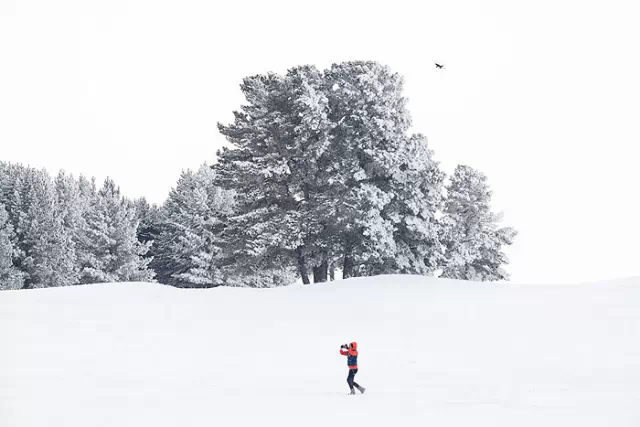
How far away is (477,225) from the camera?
157 feet

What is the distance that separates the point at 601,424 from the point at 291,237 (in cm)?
2314

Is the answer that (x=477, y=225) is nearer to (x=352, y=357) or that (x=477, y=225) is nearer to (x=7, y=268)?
(x=352, y=357)

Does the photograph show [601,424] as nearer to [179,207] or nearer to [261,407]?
[261,407]

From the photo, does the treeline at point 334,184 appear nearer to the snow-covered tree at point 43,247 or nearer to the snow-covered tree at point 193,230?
the snow-covered tree at point 193,230

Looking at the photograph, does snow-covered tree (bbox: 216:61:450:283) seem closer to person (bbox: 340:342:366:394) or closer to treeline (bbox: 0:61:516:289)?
treeline (bbox: 0:61:516:289)

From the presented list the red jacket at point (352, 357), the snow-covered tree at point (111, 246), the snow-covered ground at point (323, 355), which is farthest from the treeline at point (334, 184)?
the snow-covered tree at point (111, 246)

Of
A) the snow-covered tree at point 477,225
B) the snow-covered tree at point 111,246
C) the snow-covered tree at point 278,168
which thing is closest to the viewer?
the snow-covered tree at point 278,168

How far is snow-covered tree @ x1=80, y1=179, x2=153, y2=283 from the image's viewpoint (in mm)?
58906

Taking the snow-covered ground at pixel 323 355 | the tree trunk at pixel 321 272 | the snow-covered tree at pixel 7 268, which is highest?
the snow-covered tree at pixel 7 268

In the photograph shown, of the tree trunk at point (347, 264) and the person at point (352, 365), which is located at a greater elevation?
the tree trunk at point (347, 264)

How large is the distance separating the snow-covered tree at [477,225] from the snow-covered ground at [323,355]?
575 inches

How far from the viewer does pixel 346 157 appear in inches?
1380

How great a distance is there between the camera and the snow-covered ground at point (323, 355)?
46.0 feet

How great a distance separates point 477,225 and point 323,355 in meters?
28.7
